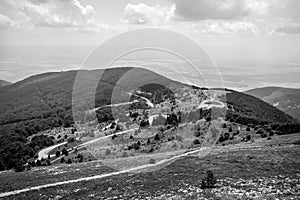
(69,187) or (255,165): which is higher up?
(255,165)

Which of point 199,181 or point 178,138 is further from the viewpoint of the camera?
point 178,138

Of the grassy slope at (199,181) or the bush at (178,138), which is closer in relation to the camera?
the grassy slope at (199,181)

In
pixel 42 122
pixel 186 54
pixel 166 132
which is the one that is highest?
pixel 186 54

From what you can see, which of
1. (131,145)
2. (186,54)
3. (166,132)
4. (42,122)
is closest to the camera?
(186,54)

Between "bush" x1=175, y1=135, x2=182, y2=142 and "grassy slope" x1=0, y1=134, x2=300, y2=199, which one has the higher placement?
"grassy slope" x1=0, y1=134, x2=300, y2=199

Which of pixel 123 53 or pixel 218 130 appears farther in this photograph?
pixel 218 130

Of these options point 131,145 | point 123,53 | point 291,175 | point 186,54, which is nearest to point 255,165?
point 291,175

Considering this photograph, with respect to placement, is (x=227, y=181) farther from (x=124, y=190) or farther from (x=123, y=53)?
(x=123, y=53)

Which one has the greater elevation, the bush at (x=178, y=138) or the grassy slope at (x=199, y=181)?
the grassy slope at (x=199, y=181)

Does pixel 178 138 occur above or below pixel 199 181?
below

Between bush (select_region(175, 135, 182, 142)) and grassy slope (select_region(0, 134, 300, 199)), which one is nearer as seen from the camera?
grassy slope (select_region(0, 134, 300, 199))

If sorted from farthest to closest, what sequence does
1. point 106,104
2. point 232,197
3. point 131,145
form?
1. point 106,104
2. point 131,145
3. point 232,197
